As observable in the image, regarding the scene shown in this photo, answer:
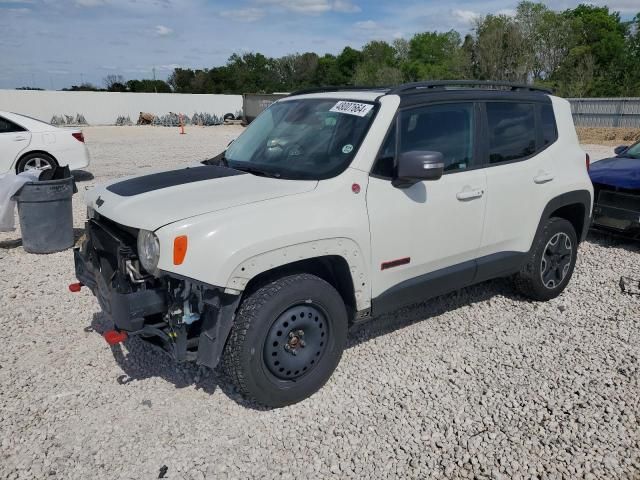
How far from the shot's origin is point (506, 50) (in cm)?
4984

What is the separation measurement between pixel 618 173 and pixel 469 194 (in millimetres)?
3838

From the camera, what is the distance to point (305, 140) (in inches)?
155

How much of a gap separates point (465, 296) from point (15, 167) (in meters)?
8.66

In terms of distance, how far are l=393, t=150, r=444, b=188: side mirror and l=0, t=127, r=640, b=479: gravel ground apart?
145cm

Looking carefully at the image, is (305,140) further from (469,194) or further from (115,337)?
(115,337)

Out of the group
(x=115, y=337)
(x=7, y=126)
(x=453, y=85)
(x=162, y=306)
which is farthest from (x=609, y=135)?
(x=115, y=337)

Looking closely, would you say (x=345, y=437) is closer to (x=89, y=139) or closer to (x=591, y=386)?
(x=591, y=386)

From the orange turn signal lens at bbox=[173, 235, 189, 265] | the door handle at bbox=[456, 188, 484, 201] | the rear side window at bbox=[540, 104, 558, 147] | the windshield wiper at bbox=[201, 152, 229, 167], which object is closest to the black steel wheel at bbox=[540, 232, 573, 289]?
the rear side window at bbox=[540, 104, 558, 147]

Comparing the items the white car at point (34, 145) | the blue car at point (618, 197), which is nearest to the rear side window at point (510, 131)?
the blue car at point (618, 197)

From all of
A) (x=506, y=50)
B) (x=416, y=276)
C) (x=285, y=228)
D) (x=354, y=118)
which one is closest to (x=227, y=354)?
(x=285, y=228)

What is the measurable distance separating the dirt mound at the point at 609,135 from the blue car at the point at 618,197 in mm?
17917

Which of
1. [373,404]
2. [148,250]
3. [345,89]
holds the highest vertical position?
[345,89]

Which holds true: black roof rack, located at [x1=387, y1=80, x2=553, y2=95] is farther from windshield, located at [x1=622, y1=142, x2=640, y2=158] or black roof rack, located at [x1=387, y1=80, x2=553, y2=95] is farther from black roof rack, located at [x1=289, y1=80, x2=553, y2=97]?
windshield, located at [x1=622, y1=142, x2=640, y2=158]

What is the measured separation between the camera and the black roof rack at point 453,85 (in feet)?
12.8
